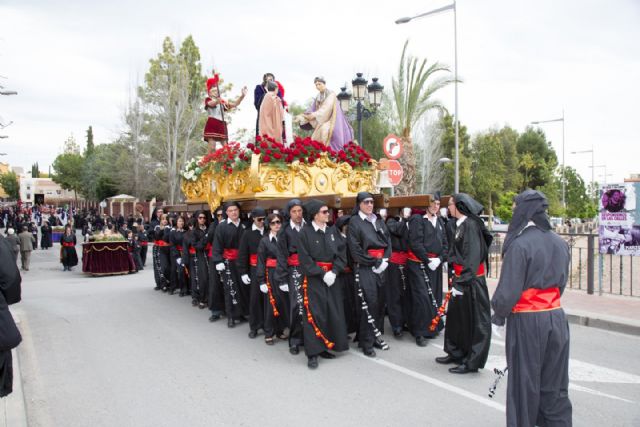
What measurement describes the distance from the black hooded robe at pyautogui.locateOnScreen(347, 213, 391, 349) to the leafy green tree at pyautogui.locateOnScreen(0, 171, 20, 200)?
360 feet

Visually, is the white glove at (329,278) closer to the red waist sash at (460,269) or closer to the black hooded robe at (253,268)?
the red waist sash at (460,269)

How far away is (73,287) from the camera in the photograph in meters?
13.1

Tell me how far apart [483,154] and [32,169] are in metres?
132

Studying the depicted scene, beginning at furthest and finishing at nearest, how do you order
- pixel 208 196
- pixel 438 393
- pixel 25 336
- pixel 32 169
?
pixel 32 169 < pixel 208 196 < pixel 25 336 < pixel 438 393

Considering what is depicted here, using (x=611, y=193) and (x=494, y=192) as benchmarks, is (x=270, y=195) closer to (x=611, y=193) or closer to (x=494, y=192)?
(x=611, y=193)

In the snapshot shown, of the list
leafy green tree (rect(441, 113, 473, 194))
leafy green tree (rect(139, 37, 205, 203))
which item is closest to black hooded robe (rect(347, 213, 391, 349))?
leafy green tree (rect(139, 37, 205, 203))

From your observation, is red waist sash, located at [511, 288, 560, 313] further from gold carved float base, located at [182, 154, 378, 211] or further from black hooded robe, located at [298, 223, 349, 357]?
gold carved float base, located at [182, 154, 378, 211]

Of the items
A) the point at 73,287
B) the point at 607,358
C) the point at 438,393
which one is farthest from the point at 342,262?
the point at 73,287

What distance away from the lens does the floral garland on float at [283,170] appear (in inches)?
317

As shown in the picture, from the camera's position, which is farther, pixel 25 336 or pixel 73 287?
pixel 73 287

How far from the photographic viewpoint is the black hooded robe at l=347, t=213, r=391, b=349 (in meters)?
6.41

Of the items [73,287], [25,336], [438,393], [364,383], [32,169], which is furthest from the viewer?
[32,169]

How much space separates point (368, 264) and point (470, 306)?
141 centimetres

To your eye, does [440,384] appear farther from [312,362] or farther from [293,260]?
[293,260]
